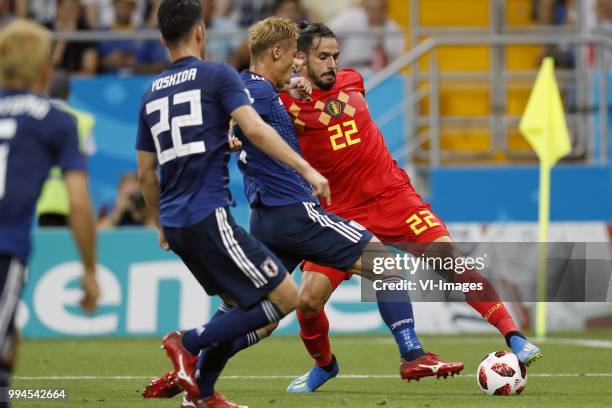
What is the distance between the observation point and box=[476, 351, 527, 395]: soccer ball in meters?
8.19

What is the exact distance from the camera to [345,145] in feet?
30.7

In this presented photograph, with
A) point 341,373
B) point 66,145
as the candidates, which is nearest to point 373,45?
point 341,373

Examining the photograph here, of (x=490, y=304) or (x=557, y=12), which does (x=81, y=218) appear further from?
(x=557, y=12)

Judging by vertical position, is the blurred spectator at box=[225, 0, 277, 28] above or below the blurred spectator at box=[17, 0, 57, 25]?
below

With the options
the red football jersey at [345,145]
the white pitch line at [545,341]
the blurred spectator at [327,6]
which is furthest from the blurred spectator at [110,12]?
the red football jersey at [345,145]

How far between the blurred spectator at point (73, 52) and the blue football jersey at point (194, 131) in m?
9.62

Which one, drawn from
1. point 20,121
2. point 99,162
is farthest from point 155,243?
point 20,121

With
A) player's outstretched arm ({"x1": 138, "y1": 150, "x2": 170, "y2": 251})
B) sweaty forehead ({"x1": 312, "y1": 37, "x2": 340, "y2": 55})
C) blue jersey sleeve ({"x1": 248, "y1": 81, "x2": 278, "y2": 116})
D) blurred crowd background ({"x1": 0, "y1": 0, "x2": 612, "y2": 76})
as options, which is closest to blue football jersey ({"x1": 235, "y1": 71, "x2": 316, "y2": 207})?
blue jersey sleeve ({"x1": 248, "y1": 81, "x2": 278, "y2": 116})

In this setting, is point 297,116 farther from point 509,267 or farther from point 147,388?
point 509,267

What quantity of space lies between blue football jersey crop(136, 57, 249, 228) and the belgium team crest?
236 centimetres

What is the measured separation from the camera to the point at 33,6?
1753cm

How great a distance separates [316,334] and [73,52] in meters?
8.63

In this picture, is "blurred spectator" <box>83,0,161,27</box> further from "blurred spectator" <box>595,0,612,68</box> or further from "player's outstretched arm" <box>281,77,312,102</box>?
"player's outstretched arm" <box>281,77,312,102</box>

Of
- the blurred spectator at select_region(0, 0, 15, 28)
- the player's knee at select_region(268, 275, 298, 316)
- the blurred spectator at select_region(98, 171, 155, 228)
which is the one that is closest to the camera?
the player's knee at select_region(268, 275, 298, 316)
